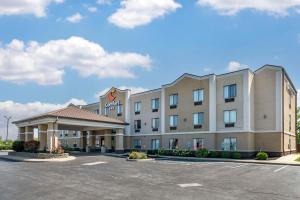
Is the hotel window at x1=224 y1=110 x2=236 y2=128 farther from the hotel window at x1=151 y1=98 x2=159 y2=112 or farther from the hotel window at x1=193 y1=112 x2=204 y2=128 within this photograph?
the hotel window at x1=151 y1=98 x2=159 y2=112

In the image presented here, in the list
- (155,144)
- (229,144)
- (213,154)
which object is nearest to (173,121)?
(155,144)

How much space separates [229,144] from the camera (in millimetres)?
38406

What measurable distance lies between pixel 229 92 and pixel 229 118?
2.97m

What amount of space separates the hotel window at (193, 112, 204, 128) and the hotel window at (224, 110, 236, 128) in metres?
3.25

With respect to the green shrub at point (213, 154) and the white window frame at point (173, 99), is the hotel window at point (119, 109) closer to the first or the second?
the white window frame at point (173, 99)

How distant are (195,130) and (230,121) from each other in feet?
16.1

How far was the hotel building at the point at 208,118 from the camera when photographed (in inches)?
1453

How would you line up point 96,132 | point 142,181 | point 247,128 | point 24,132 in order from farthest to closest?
point 96,132
point 24,132
point 247,128
point 142,181

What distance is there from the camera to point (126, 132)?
5203cm

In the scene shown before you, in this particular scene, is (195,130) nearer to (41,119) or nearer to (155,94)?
(155,94)

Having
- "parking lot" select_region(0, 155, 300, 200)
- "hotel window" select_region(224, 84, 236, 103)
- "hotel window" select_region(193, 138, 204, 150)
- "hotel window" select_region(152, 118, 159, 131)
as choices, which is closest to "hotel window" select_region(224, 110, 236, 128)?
"hotel window" select_region(224, 84, 236, 103)

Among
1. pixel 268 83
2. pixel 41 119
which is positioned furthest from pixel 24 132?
pixel 268 83

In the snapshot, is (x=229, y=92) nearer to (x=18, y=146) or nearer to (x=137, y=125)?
(x=137, y=125)

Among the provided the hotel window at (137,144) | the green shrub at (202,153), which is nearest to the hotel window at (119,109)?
the hotel window at (137,144)
